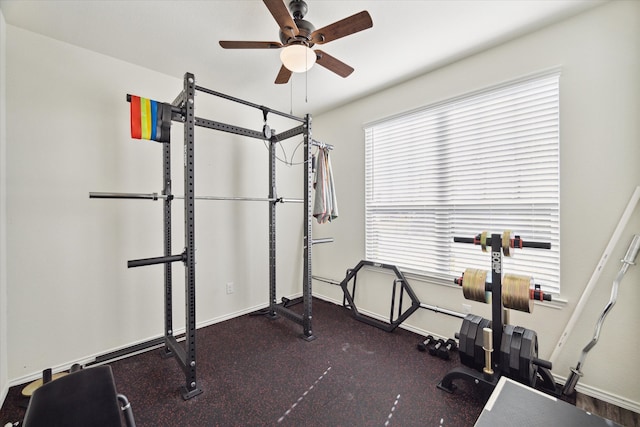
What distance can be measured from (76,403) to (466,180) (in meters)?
2.76

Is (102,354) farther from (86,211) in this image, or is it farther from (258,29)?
(258,29)

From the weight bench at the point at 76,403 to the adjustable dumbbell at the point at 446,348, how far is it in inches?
89.6

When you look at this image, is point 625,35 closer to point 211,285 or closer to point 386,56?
point 386,56

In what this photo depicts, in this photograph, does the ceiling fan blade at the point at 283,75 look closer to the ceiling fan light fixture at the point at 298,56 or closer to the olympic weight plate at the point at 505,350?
the ceiling fan light fixture at the point at 298,56

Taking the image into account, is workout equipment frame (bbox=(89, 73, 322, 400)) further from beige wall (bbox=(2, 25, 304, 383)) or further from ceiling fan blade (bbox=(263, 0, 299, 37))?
ceiling fan blade (bbox=(263, 0, 299, 37))

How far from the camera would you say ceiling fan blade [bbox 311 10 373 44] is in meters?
1.50

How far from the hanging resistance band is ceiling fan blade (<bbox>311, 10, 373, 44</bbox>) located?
1146mm

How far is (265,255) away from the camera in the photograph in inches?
135

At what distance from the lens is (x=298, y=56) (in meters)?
1.76

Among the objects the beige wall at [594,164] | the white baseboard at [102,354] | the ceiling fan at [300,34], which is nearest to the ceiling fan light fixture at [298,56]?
the ceiling fan at [300,34]

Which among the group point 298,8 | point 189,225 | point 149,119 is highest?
point 298,8

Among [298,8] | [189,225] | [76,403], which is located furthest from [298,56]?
[76,403]

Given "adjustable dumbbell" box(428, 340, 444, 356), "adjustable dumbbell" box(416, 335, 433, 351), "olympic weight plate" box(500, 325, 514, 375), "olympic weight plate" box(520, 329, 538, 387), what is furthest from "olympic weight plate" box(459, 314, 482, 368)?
"adjustable dumbbell" box(416, 335, 433, 351)

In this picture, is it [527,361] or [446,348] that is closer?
[527,361]
